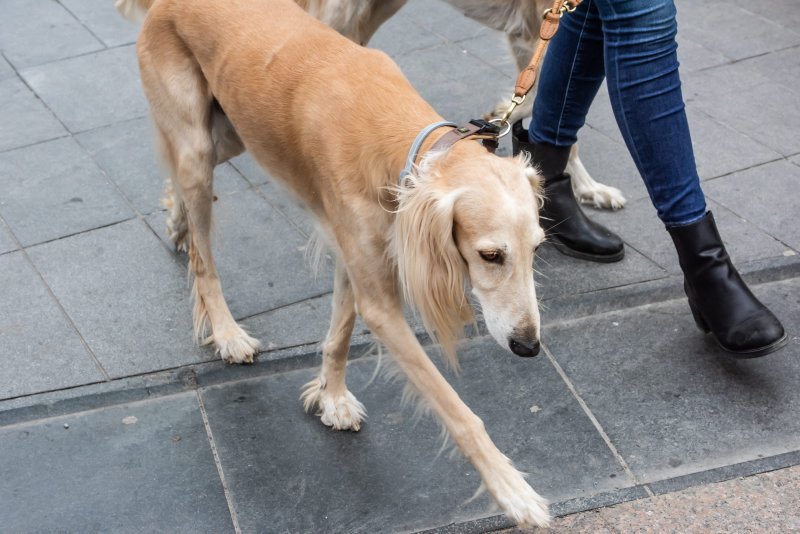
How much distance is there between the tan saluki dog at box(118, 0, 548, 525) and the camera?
2635mm

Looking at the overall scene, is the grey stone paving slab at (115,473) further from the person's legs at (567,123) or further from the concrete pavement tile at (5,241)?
the person's legs at (567,123)

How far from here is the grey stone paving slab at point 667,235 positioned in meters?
4.25

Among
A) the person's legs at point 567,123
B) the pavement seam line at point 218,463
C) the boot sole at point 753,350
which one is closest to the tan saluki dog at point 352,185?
the pavement seam line at point 218,463

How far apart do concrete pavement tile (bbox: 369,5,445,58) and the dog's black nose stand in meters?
3.72

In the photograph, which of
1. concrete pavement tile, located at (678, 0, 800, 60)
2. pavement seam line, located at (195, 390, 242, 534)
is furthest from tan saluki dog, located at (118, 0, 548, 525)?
concrete pavement tile, located at (678, 0, 800, 60)

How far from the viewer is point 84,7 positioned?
6703 millimetres

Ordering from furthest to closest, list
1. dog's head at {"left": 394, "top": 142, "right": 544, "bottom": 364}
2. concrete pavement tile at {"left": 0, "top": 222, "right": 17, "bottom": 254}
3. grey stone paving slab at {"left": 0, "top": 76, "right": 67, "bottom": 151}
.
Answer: grey stone paving slab at {"left": 0, "top": 76, "right": 67, "bottom": 151} < concrete pavement tile at {"left": 0, "top": 222, "right": 17, "bottom": 254} < dog's head at {"left": 394, "top": 142, "right": 544, "bottom": 364}

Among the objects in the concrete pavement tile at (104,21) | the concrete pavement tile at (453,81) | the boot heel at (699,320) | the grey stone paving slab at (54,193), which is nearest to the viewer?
the boot heel at (699,320)

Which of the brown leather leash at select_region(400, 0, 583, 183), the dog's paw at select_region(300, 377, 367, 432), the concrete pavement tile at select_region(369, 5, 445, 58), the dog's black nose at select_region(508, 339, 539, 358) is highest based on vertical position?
the brown leather leash at select_region(400, 0, 583, 183)

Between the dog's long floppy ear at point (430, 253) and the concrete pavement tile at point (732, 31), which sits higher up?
the dog's long floppy ear at point (430, 253)

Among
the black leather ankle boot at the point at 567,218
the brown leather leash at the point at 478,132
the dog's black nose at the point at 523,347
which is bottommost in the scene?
the black leather ankle boot at the point at 567,218

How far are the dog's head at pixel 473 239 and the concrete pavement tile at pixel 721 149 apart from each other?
96.6 inches

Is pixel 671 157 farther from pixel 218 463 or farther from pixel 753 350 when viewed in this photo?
pixel 218 463

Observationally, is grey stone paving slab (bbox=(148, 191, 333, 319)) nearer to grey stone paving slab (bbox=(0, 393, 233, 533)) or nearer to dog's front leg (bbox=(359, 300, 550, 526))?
grey stone paving slab (bbox=(0, 393, 233, 533))
